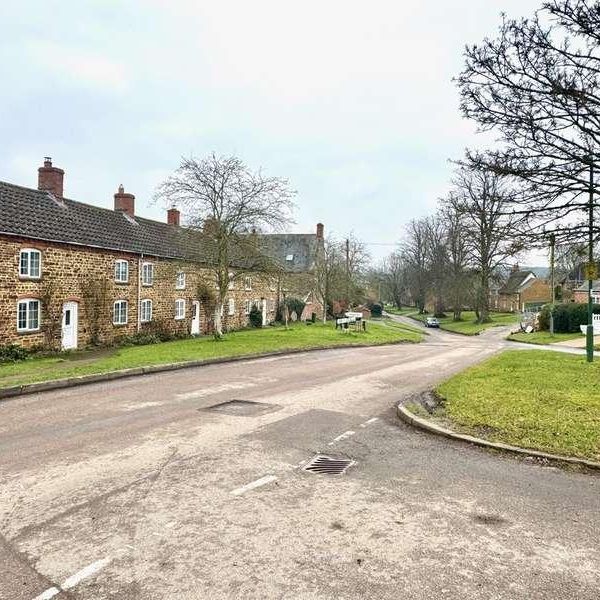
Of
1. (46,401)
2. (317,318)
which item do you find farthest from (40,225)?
(317,318)

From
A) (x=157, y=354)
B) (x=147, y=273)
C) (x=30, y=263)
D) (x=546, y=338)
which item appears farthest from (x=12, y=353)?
(x=546, y=338)

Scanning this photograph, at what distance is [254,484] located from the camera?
18.8 ft

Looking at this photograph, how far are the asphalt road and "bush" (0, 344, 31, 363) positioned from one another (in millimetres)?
12177

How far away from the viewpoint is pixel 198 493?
5453mm

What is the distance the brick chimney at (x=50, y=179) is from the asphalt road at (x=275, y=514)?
855 inches

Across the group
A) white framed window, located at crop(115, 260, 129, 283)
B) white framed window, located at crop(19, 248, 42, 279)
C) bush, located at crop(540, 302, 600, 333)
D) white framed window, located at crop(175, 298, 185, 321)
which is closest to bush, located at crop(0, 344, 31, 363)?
white framed window, located at crop(19, 248, 42, 279)

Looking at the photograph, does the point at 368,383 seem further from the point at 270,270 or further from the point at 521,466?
the point at 270,270

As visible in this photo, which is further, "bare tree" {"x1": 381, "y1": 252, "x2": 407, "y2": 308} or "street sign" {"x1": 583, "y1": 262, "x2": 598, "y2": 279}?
"bare tree" {"x1": 381, "y1": 252, "x2": 407, "y2": 308}

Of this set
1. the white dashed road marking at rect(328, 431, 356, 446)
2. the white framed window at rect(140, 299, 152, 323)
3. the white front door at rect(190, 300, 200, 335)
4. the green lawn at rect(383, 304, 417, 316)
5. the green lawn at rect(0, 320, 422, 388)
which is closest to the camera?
the white dashed road marking at rect(328, 431, 356, 446)

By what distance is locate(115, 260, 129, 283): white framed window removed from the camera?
27234 millimetres

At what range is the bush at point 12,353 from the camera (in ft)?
65.0

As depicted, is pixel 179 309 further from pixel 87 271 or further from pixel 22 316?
pixel 22 316

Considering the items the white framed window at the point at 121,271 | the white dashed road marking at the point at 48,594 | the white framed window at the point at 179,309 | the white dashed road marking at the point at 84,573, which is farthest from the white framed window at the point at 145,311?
the white dashed road marking at the point at 48,594

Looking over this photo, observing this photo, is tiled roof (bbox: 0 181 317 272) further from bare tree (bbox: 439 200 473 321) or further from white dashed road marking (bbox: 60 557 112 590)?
bare tree (bbox: 439 200 473 321)
